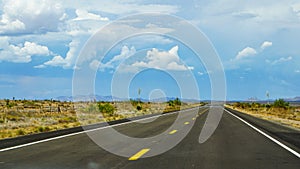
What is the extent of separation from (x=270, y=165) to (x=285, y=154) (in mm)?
2199

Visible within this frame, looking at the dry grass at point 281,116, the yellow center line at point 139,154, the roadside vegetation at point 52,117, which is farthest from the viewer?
the dry grass at point 281,116

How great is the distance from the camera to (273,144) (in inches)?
561

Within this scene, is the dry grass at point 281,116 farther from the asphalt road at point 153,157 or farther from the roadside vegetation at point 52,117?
the asphalt road at point 153,157

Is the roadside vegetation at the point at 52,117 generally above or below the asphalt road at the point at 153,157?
above

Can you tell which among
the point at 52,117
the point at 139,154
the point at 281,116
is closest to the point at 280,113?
the point at 281,116

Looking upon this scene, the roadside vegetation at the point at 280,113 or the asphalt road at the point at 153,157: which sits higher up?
the roadside vegetation at the point at 280,113

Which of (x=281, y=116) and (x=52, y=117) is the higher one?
(x=52, y=117)

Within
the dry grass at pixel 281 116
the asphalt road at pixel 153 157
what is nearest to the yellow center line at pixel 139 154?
the asphalt road at pixel 153 157

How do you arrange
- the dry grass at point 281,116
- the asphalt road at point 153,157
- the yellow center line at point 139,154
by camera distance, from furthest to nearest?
1. the dry grass at point 281,116
2. the yellow center line at point 139,154
3. the asphalt road at point 153,157

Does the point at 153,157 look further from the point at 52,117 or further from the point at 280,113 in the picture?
the point at 280,113

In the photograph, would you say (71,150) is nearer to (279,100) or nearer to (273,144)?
(273,144)

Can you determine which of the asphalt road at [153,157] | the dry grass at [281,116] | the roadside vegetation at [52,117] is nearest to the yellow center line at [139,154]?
the asphalt road at [153,157]

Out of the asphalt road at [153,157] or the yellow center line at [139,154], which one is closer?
the asphalt road at [153,157]

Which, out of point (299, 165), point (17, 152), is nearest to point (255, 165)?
point (299, 165)
